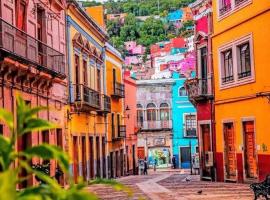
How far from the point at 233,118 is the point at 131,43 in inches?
4218

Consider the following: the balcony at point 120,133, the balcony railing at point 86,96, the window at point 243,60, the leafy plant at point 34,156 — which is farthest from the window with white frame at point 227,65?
the leafy plant at point 34,156

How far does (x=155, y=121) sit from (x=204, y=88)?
94.2 ft

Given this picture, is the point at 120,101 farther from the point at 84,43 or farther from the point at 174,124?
the point at 174,124

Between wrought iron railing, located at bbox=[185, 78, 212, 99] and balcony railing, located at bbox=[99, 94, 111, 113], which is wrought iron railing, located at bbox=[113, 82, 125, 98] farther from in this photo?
wrought iron railing, located at bbox=[185, 78, 212, 99]

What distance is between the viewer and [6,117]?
248cm

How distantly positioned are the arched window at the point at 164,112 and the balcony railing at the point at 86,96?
990 inches

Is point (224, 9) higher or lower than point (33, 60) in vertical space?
higher

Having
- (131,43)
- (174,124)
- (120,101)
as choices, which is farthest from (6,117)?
(131,43)

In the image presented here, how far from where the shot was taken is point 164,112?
5347 cm

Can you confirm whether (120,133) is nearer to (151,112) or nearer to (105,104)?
(105,104)

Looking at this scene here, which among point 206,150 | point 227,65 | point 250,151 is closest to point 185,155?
point 206,150

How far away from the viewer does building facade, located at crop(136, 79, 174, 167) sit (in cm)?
5281

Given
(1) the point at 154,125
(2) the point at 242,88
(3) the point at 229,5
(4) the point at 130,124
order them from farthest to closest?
(1) the point at 154,125 → (4) the point at 130,124 → (3) the point at 229,5 → (2) the point at 242,88

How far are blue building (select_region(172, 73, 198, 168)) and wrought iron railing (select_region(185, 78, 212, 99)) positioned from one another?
25864 millimetres
